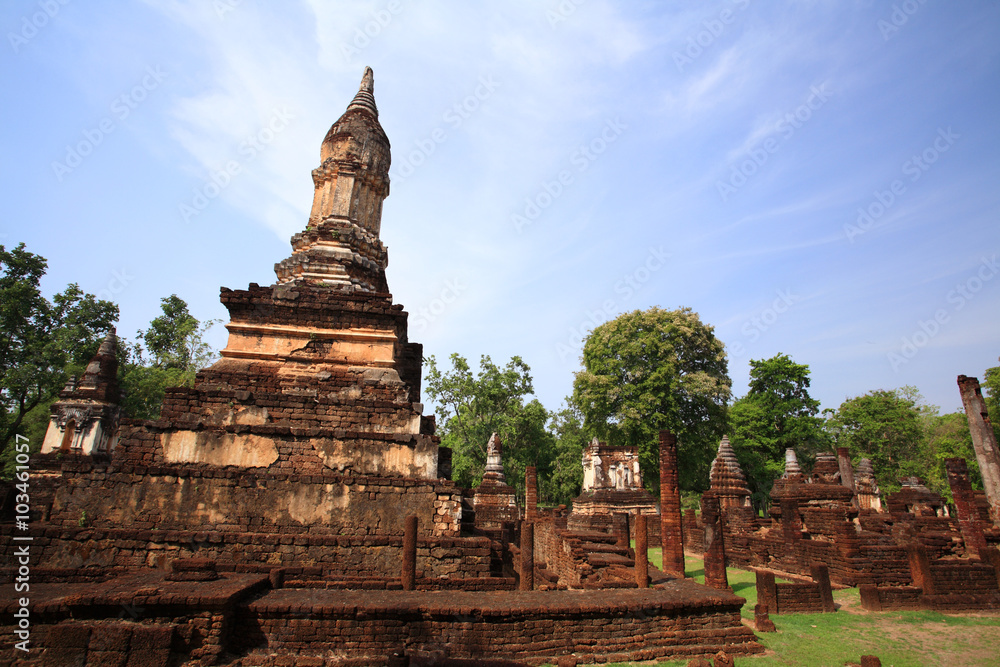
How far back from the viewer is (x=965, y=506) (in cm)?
1628

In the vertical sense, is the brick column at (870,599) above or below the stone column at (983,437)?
below

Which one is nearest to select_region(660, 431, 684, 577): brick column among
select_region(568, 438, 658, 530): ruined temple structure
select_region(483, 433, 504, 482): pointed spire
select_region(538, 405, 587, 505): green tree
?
select_region(568, 438, 658, 530): ruined temple structure

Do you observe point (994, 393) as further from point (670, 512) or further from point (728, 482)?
point (670, 512)

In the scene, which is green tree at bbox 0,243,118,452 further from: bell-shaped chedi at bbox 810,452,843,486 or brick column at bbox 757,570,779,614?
bell-shaped chedi at bbox 810,452,843,486

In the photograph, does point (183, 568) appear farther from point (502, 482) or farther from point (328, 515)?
point (502, 482)

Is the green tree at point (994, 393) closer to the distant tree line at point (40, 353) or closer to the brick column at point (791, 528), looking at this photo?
the brick column at point (791, 528)

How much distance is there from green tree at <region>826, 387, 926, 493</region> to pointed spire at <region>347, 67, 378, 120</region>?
43.4 m

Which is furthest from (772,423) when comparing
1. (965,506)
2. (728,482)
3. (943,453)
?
(965,506)

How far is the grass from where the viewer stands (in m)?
7.79

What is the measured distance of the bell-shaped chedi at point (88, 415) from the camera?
61.7 ft

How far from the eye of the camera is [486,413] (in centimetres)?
4066

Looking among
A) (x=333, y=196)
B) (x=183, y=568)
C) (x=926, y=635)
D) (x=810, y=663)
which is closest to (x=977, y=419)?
(x=926, y=635)

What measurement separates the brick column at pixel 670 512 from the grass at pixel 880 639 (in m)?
1.72

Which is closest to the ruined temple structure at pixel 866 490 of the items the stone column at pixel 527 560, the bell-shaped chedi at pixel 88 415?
the stone column at pixel 527 560
